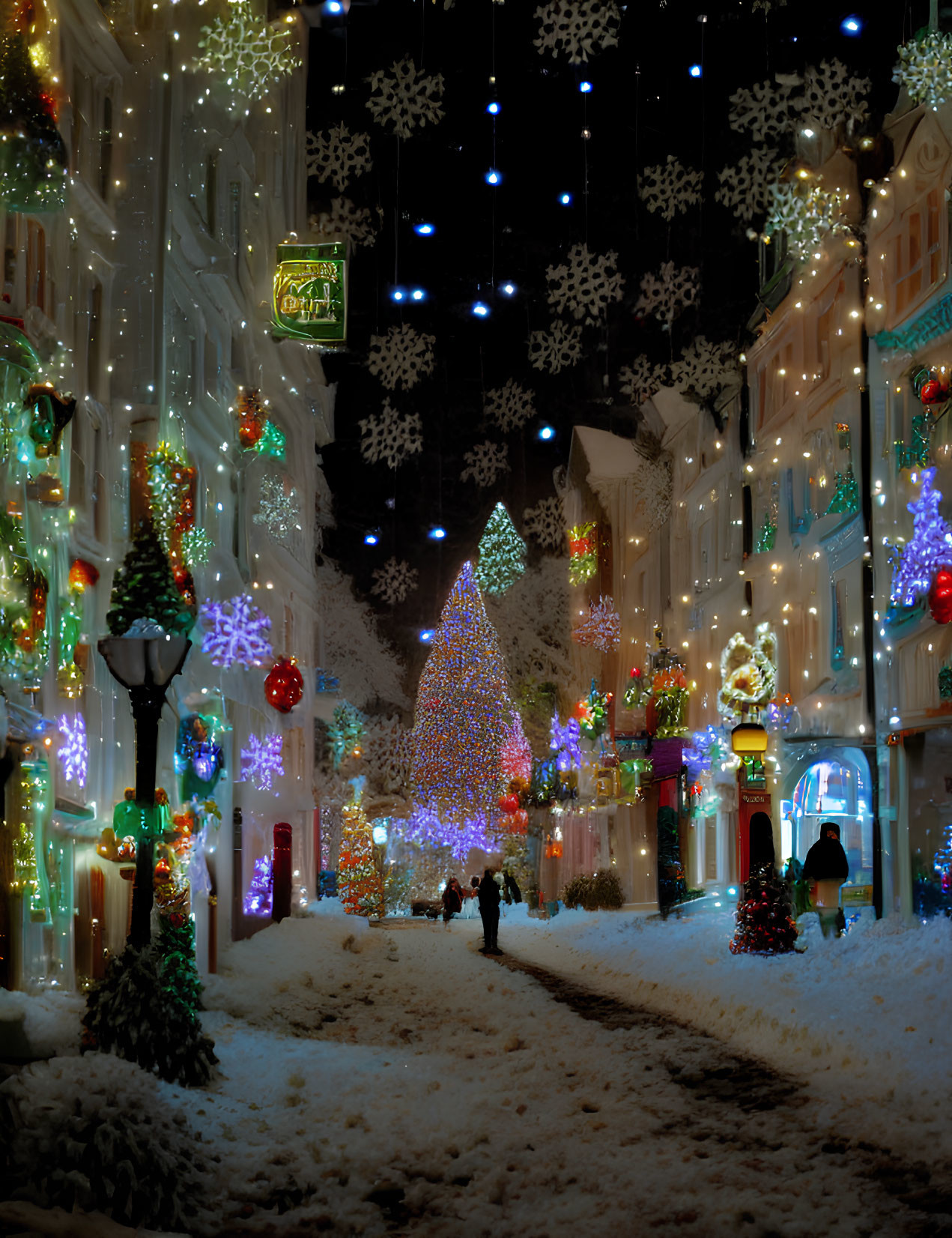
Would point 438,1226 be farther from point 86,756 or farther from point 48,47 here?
point 48,47

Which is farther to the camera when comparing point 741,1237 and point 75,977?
point 75,977

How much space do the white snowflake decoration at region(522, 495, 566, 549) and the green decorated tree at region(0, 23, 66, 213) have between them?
24.7 meters

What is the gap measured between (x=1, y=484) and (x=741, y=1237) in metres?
10.0

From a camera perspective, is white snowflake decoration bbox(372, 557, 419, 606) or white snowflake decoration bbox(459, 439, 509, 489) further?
white snowflake decoration bbox(372, 557, 419, 606)

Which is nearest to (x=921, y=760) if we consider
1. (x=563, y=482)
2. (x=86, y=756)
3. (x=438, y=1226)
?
(x=86, y=756)

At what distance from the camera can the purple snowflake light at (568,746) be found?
151 ft

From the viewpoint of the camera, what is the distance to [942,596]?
18672mm

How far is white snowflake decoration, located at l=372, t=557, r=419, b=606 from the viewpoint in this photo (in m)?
51.7

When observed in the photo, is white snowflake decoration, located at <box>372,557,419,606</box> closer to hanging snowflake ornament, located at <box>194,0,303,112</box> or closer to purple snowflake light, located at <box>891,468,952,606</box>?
hanging snowflake ornament, located at <box>194,0,303,112</box>

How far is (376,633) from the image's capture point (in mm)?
56094

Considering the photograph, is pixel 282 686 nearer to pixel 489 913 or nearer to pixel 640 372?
pixel 489 913

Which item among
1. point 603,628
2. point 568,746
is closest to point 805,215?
point 603,628

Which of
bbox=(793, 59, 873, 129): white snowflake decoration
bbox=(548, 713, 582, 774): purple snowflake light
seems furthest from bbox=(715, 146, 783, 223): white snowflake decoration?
bbox=(548, 713, 582, 774): purple snowflake light

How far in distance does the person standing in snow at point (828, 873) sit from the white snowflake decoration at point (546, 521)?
801 inches
